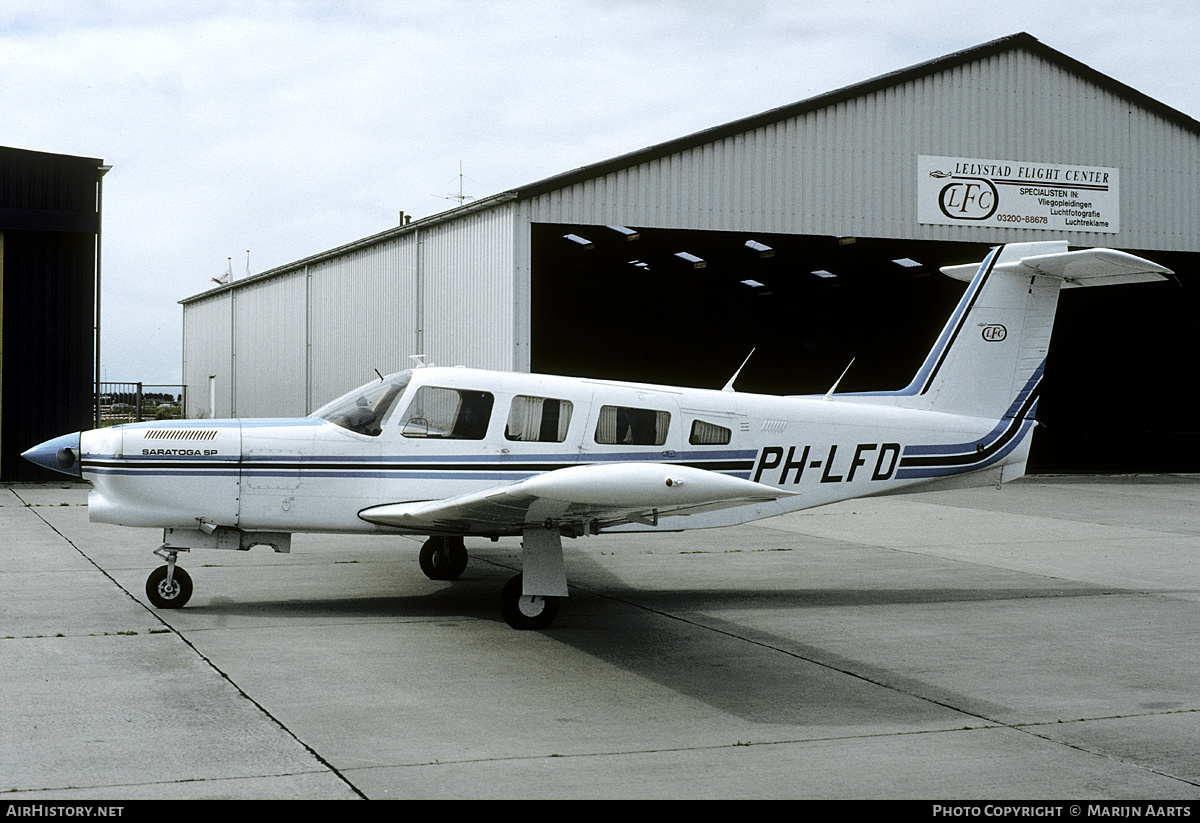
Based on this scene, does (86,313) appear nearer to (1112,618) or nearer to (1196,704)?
(1112,618)

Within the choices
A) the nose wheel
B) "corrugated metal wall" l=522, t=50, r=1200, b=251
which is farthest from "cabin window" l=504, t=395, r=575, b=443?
"corrugated metal wall" l=522, t=50, r=1200, b=251

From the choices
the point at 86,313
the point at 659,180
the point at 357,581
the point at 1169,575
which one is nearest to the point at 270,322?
the point at 86,313

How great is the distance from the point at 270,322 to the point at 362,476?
1119 inches

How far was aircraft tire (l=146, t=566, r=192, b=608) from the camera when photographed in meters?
8.51

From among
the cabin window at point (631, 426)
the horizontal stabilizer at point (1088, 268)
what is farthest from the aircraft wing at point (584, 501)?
the horizontal stabilizer at point (1088, 268)

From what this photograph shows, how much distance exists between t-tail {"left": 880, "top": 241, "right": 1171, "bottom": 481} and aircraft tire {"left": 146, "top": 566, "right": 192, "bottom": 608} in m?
6.02

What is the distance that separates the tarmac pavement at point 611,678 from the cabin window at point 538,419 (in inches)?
54.6

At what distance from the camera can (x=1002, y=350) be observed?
33.2ft

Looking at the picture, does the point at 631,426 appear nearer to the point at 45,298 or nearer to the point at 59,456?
the point at 59,456

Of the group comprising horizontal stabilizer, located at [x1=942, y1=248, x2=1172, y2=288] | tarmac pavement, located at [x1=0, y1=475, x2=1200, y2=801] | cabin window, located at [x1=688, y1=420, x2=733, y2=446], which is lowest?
tarmac pavement, located at [x1=0, y1=475, x2=1200, y2=801]

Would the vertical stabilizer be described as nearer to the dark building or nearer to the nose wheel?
the nose wheel

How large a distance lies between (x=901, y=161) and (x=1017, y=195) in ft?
8.38

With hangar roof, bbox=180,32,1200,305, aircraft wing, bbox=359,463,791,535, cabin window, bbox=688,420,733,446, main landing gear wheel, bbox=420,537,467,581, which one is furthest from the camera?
hangar roof, bbox=180,32,1200,305

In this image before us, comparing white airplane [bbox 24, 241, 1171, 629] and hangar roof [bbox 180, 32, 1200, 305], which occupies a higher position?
hangar roof [bbox 180, 32, 1200, 305]
